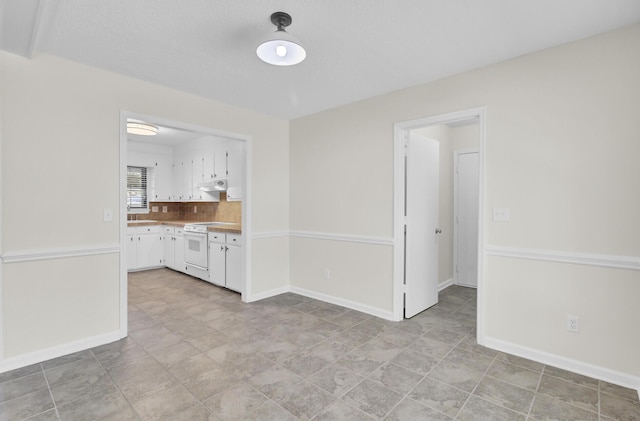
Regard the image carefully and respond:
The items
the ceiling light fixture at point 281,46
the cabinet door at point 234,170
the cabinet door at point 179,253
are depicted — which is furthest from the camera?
the cabinet door at point 179,253

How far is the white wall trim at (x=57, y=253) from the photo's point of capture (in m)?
2.42

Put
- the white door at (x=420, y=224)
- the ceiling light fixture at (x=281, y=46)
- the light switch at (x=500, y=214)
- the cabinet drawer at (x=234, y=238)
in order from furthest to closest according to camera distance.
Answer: the cabinet drawer at (x=234, y=238) < the white door at (x=420, y=224) < the light switch at (x=500, y=214) < the ceiling light fixture at (x=281, y=46)

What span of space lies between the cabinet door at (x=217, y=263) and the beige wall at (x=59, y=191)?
1743 millimetres

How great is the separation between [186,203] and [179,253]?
1.71 meters

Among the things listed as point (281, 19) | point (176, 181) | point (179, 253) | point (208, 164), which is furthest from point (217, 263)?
point (281, 19)

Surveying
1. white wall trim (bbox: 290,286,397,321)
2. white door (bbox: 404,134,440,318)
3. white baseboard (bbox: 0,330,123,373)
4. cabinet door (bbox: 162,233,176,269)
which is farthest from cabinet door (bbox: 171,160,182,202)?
white door (bbox: 404,134,440,318)

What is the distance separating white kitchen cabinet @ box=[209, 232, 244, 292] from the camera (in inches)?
170

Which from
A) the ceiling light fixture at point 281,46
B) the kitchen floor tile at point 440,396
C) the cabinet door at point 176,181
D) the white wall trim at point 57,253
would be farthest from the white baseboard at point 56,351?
the cabinet door at point 176,181

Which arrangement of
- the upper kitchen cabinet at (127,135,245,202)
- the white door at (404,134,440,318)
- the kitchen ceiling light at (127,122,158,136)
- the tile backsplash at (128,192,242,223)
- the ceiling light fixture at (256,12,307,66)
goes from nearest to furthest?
the ceiling light fixture at (256,12,307,66) → the white door at (404,134,440,318) → the kitchen ceiling light at (127,122,158,136) → the upper kitchen cabinet at (127,135,245,202) → the tile backsplash at (128,192,242,223)

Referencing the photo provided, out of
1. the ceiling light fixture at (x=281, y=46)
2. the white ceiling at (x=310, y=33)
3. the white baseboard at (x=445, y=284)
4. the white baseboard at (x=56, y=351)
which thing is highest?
the white ceiling at (x=310, y=33)

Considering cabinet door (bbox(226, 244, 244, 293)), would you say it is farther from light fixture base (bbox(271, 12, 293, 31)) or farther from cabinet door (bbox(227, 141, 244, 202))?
light fixture base (bbox(271, 12, 293, 31))

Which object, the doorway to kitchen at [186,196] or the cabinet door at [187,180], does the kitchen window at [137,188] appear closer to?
the doorway to kitchen at [186,196]

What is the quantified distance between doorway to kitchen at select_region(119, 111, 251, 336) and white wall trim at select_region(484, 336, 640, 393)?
284 cm

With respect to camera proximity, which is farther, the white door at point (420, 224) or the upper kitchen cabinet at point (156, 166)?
the upper kitchen cabinet at point (156, 166)
